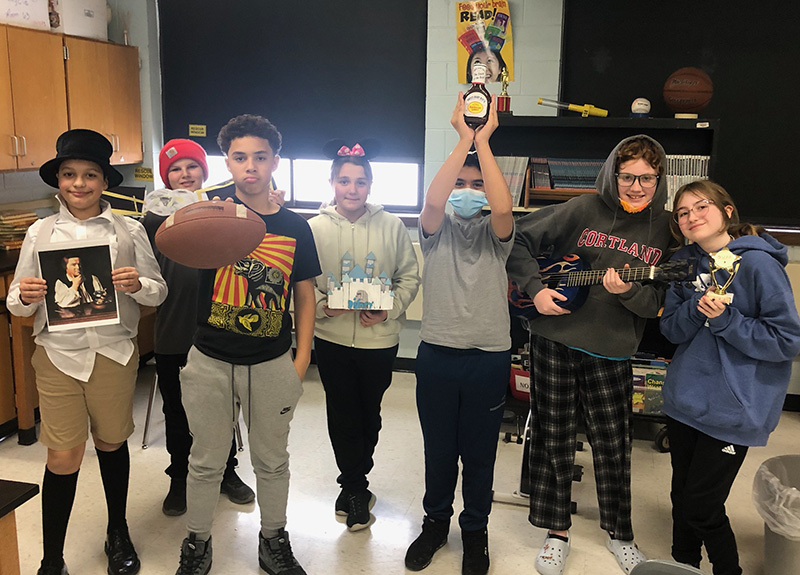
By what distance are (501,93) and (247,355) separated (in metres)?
2.48

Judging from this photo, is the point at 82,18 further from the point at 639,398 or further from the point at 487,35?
the point at 639,398

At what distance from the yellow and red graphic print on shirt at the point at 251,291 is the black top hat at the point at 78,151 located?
20.3 inches

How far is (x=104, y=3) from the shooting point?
4.17 m

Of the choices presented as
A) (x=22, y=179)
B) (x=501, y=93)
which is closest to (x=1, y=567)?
(x=22, y=179)

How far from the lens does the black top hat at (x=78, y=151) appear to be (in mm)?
2084

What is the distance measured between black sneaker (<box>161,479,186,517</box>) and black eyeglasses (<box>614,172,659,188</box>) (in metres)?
2.06

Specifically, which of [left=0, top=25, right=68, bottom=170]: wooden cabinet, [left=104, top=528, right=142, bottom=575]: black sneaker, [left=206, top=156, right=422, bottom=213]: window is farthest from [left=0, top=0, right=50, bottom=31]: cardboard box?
[left=104, top=528, right=142, bottom=575]: black sneaker

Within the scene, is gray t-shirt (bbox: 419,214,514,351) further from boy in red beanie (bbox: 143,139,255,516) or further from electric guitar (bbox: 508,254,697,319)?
boy in red beanie (bbox: 143,139,255,516)

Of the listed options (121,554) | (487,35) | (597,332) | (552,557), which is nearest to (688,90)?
(487,35)

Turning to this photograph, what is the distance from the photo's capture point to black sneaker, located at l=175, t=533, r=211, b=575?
88.9 inches

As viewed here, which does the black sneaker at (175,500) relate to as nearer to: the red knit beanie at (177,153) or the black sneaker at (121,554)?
the black sneaker at (121,554)

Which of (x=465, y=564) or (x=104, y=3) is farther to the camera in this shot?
(x=104, y=3)

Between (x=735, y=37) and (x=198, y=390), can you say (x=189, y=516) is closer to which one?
(x=198, y=390)

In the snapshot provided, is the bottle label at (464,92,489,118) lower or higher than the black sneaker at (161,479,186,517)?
higher
